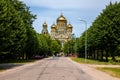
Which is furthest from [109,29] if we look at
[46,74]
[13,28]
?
[46,74]

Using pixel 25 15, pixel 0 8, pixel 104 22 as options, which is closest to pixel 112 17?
pixel 104 22

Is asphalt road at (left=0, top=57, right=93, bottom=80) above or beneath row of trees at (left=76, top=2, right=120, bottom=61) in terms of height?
beneath

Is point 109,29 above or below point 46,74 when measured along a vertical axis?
above

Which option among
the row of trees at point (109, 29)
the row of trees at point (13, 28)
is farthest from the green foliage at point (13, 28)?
the row of trees at point (109, 29)

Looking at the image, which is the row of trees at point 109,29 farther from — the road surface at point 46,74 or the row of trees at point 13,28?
the road surface at point 46,74

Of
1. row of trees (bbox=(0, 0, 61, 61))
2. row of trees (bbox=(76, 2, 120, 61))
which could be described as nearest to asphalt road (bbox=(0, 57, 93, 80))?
row of trees (bbox=(0, 0, 61, 61))

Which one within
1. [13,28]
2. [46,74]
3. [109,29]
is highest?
[109,29]

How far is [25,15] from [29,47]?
1193 cm

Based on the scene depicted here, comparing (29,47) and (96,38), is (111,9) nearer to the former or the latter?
(96,38)

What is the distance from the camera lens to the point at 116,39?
71062mm

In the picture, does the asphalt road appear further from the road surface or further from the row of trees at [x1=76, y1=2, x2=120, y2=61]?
the row of trees at [x1=76, y1=2, x2=120, y2=61]

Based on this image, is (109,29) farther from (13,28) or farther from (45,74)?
(45,74)

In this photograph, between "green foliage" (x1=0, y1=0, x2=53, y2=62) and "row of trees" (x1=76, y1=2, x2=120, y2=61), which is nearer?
"green foliage" (x1=0, y1=0, x2=53, y2=62)

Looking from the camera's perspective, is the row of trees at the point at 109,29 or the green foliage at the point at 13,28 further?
the row of trees at the point at 109,29
